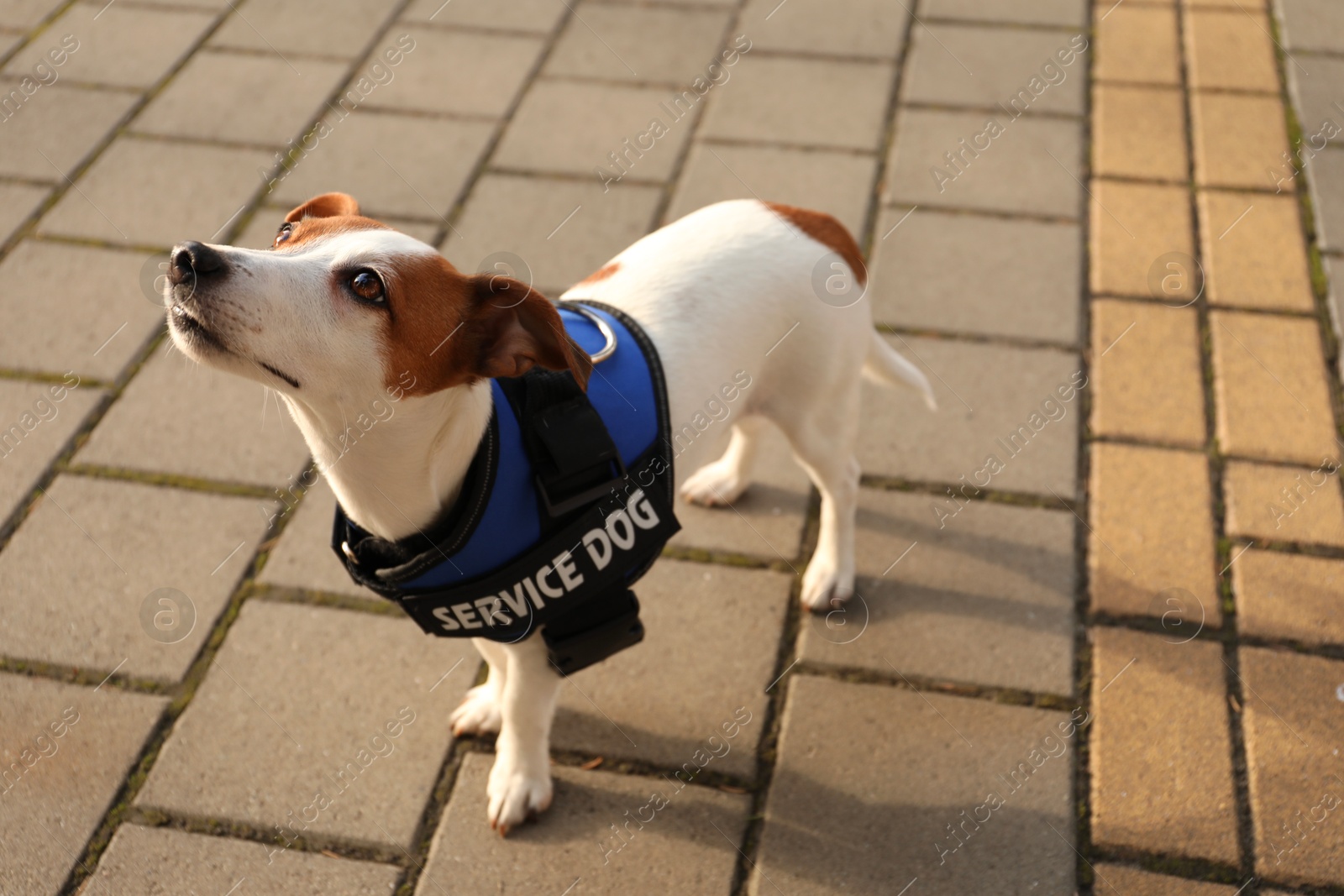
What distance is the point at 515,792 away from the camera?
2814 millimetres

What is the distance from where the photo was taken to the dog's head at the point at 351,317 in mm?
1941

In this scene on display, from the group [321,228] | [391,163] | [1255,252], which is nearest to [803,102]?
[391,163]

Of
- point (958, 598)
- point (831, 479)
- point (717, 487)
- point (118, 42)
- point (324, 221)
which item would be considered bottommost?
point (958, 598)

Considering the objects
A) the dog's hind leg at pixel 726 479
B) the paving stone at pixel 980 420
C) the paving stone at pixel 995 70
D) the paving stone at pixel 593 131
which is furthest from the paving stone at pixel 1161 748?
the paving stone at pixel 995 70

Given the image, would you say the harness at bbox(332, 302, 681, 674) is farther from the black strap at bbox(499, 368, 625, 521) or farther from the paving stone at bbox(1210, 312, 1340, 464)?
the paving stone at bbox(1210, 312, 1340, 464)

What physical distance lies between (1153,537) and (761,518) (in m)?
1.22

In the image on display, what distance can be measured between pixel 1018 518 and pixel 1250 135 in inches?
101

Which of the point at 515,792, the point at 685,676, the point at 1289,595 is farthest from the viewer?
the point at 1289,595

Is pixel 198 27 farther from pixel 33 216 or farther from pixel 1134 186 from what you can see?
pixel 1134 186

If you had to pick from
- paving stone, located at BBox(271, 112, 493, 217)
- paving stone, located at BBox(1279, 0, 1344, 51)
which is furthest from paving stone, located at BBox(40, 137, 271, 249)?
paving stone, located at BBox(1279, 0, 1344, 51)

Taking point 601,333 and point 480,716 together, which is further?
point 480,716

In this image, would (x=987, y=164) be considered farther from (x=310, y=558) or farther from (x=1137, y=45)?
(x=310, y=558)

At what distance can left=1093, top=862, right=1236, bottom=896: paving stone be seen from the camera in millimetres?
2688

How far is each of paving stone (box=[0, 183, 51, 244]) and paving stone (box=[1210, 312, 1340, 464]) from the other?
4724mm
